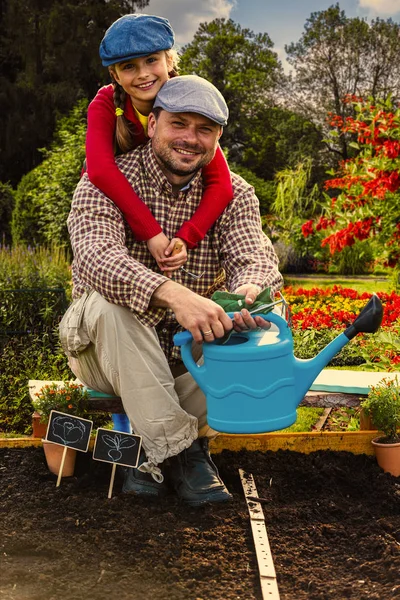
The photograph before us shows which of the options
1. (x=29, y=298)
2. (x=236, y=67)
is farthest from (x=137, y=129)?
(x=236, y=67)

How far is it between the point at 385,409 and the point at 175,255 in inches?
36.6

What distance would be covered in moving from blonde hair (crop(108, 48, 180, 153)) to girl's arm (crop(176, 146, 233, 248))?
294 mm

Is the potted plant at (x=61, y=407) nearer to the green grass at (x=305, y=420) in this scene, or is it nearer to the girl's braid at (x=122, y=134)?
the girl's braid at (x=122, y=134)

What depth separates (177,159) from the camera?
2.53 metres

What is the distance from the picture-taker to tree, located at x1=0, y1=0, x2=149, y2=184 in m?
16.3

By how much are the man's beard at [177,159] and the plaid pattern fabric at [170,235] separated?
8 cm

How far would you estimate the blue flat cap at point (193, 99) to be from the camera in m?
2.39

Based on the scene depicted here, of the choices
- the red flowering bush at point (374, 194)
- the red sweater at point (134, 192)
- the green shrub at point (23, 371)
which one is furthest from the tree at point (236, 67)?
the red sweater at point (134, 192)

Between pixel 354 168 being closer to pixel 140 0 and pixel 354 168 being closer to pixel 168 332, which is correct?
pixel 168 332

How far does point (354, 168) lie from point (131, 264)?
5015 millimetres

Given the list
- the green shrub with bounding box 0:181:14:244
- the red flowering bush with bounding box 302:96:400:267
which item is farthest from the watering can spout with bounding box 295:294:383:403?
the green shrub with bounding box 0:181:14:244

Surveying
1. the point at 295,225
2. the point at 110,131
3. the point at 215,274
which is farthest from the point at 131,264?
the point at 295,225

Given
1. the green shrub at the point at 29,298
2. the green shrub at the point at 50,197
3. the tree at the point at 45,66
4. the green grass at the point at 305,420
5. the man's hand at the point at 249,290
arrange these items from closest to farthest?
the man's hand at the point at 249,290 < the green grass at the point at 305,420 < the green shrub at the point at 29,298 < the green shrub at the point at 50,197 < the tree at the point at 45,66

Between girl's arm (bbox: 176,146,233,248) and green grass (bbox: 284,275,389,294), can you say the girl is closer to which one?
girl's arm (bbox: 176,146,233,248)
